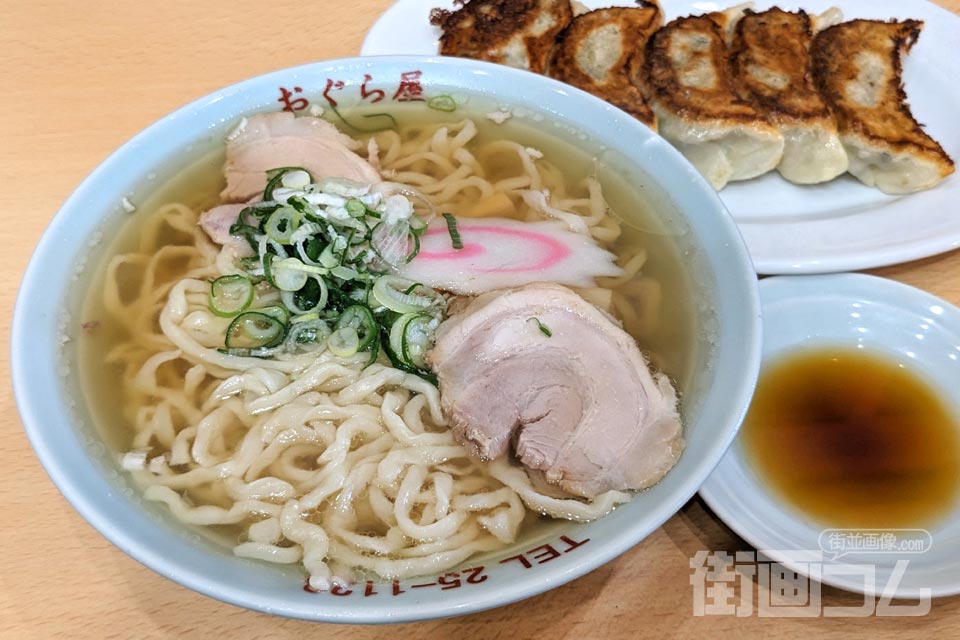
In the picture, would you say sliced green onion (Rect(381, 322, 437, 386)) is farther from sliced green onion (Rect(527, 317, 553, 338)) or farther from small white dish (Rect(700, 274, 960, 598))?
small white dish (Rect(700, 274, 960, 598))

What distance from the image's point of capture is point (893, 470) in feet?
5.19

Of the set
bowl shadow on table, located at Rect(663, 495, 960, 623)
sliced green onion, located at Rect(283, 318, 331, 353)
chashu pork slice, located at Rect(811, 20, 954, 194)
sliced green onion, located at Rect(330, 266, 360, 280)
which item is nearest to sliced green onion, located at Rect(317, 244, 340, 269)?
sliced green onion, located at Rect(330, 266, 360, 280)

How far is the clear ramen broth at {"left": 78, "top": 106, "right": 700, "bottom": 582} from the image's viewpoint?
138 centimetres

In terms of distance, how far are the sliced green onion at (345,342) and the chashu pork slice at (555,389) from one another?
0.19m

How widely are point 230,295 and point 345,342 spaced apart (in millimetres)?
346

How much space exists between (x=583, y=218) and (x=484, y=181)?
330 millimetres

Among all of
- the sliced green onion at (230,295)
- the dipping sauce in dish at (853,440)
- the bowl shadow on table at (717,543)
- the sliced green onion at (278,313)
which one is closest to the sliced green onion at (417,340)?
the sliced green onion at (278,313)

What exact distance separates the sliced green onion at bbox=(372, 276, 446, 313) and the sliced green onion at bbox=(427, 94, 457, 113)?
73 cm

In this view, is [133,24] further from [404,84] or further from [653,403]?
[653,403]

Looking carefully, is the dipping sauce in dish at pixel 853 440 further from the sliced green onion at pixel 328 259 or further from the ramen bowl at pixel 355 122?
the sliced green onion at pixel 328 259

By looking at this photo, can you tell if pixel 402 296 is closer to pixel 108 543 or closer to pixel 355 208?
pixel 355 208

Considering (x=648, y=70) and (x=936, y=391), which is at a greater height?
(x=648, y=70)

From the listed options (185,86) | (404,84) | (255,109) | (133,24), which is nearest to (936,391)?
(404,84)

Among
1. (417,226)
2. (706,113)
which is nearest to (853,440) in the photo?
(706,113)
